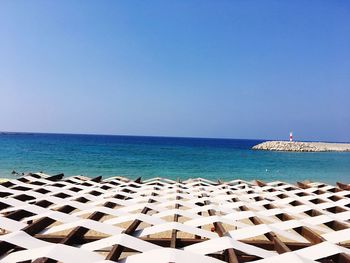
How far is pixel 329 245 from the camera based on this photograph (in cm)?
221

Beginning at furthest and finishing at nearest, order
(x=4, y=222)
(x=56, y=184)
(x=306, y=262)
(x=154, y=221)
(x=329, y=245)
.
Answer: (x=56, y=184) < (x=154, y=221) < (x=4, y=222) < (x=329, y=245) < (x=306, y=262)

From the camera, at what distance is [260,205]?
13.9 ft

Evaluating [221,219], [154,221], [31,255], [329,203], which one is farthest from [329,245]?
[329,203]

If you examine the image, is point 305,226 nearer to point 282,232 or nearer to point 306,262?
point 282,232

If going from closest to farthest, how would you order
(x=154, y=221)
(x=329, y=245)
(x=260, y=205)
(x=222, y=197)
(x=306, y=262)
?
(x=306, y=262)
(x=329, y=245)
(x=154, y=221)
(x=260, y=205)
(x=222, y=197)

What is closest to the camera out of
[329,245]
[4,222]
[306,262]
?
[306,262]

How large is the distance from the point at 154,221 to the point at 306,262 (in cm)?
146

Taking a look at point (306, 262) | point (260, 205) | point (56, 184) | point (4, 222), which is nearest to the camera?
point (306, 262)

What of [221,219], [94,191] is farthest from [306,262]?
[94,191]

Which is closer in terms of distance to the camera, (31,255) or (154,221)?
(31,255)

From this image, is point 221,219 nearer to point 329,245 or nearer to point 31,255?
point 329,245

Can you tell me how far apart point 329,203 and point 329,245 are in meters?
2.33

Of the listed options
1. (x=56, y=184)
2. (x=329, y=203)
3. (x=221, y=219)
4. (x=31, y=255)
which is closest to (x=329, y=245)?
(x=221, y=219)

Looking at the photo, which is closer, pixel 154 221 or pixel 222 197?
pixel 154 221
